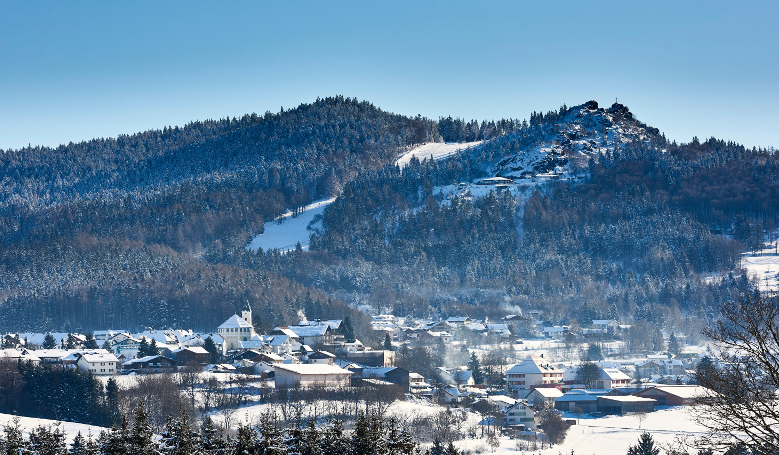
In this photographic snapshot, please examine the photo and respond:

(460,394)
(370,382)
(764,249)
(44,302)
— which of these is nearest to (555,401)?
(460,394)

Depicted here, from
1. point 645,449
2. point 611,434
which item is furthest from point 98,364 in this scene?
point 645,449

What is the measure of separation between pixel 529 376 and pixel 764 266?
87.4m

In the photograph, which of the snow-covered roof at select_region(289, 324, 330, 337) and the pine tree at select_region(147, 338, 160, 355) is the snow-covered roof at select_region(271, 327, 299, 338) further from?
the pine tree at select_region(147, 338, 160, 355)

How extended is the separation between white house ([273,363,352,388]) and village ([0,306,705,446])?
0.47 feet

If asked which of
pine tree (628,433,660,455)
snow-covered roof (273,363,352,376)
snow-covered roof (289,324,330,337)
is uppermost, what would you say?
snow-covered roof (289,324,330,337)

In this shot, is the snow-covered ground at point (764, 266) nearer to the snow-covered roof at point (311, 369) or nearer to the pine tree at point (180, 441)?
the snow-covered roof at point (311, 369)

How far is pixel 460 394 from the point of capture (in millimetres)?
94875

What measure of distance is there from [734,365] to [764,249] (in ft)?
608

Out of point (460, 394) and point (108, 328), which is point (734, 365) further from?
point (108, 328)

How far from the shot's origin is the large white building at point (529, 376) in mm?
104869

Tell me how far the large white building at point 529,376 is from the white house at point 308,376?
20.0m

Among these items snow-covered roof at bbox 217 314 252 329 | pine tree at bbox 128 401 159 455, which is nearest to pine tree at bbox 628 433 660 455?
pine tree at bbox 128 401 159 455

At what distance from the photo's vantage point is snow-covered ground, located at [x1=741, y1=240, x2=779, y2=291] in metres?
164

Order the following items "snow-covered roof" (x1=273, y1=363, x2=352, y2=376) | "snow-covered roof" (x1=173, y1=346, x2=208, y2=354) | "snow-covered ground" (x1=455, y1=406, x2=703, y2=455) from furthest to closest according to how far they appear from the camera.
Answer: "snow-covered roof" (x1=173, y1=346, x2=208, y2=354)
"snow-covered roof" (x1=273, y1=363, x2=352, y2=376)
"snow-covered ground" (x1=455, y1=406, x2=703, y2=455)
